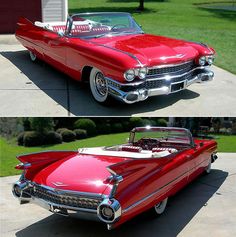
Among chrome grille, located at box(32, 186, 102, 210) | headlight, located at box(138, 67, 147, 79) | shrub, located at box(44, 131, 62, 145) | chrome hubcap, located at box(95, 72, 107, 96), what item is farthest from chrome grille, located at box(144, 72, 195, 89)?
shrub, located at box(44, 131, 62, 145)

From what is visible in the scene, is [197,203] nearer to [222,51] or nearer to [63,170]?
[63,170]

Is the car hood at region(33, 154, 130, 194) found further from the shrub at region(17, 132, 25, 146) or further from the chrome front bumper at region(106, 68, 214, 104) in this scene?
the shrub at region(17, 132, 25, 146)

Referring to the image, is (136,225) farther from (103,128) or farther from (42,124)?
(103,128)

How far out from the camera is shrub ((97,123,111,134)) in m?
14.9

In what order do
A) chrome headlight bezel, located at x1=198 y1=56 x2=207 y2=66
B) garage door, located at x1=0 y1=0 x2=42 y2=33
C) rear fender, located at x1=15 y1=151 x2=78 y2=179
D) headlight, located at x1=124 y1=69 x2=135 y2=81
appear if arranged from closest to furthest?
rear fender, located at x1=15 y1=151 x2=78 y2=179
headlight, located at x1=124 y1=69 x2=135 y2=81
chrome headlight bezel, located at x1=198 y1=56 x2=207 y2=66
garage door, located at x1=0 y1=0 x2=42 y2=33

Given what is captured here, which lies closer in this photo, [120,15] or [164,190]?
[164,190]

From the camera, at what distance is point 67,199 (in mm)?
4109

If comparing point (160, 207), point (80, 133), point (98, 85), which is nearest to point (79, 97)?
point (98, 85)

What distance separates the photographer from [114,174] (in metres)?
3.95

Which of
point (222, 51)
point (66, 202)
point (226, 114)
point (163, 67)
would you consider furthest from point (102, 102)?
point (222, 51)

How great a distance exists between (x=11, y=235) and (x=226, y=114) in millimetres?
3681

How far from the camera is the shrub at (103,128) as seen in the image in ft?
48.8

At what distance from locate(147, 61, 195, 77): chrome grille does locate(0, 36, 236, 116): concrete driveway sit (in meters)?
0.60

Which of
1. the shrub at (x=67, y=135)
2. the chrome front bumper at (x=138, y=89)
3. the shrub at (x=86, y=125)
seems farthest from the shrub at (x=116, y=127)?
the chrome front bumper at (x=138, y=89)
